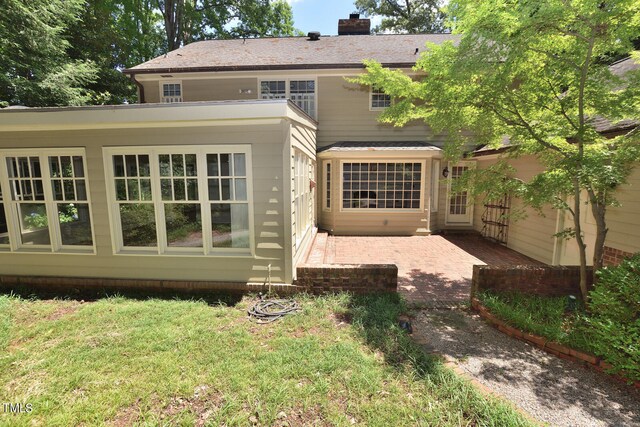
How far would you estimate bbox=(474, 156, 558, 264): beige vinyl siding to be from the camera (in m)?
6.84

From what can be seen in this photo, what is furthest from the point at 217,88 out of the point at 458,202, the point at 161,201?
the point at 458,202

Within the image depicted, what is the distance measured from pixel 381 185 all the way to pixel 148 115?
7086 millimetres

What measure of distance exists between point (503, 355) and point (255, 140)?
465 centimetres

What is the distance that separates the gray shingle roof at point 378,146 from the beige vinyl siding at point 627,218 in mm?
4835

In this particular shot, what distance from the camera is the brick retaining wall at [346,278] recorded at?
5.02 meters

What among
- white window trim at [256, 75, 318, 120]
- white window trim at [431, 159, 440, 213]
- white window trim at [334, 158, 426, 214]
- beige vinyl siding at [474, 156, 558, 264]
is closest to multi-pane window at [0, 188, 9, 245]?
white window trim at [256, 75, 318, 120]

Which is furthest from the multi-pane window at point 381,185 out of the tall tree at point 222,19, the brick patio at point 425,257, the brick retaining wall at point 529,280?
the tall tree at point 222,19

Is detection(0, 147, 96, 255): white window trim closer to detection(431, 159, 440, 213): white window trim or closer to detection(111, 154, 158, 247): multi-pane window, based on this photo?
detection(111, 154, 158, 247): multi-pane window

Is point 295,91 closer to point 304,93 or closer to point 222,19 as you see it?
point 304,93

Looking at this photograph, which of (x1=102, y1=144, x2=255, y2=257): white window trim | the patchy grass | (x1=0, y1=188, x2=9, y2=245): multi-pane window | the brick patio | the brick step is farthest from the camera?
the brick step

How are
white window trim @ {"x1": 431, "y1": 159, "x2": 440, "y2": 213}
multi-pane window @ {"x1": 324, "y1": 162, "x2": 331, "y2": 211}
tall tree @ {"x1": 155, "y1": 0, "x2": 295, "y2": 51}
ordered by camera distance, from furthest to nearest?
tall tree @ {"x1": 155, "y1": 0, "x2": 295, "y2": 51} → multi-pane window @ {"x1": 324, "y1": 162, "x2": 331, "y2": 211} → white window trim @ {"x1": 431, "y1": 159, "x2": 440, "y2": 213}

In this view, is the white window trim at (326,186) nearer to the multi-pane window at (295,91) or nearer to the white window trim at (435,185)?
the multi-pane window at (295,91)

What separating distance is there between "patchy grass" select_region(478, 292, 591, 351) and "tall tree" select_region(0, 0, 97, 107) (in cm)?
1641

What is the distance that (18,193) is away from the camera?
557 centimetres
